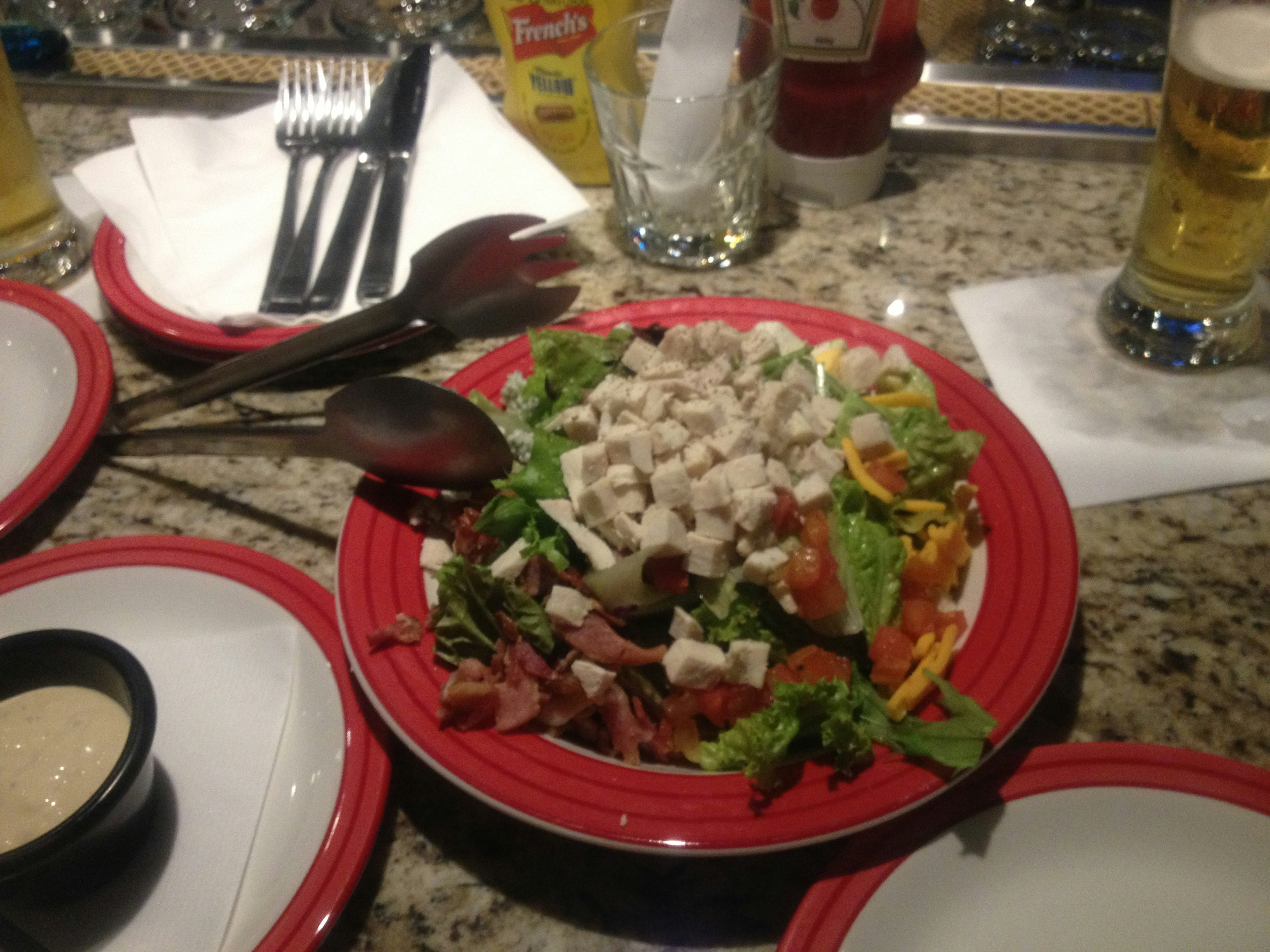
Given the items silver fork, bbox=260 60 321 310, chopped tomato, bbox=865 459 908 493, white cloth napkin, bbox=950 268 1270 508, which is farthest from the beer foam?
silver fork, bbox=260 60 321 310

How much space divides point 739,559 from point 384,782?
40cm

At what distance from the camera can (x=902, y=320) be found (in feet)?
4.78

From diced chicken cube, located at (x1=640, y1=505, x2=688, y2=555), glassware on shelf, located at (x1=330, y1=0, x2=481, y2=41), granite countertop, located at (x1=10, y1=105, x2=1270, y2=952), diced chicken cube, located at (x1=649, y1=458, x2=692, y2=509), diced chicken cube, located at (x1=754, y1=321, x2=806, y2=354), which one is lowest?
granite countertop, located at (x1=10, y1=105, x2=1270, y2=952)

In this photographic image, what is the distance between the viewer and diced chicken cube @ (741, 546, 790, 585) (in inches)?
36.1

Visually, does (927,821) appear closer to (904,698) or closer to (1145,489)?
(904,698)

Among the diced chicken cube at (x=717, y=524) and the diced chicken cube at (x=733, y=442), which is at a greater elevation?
the diced chicken cube at (x=733, y=442)

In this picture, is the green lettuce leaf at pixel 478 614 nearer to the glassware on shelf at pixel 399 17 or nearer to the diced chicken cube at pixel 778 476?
the diced chicken cube at pixel 778 476

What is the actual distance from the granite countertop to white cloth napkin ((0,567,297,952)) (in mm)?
123

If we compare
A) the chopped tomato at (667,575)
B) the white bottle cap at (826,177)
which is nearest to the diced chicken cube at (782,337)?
the chopped tomato at (667,575)

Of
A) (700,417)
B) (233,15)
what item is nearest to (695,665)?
(700,417)

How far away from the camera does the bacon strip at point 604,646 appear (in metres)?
0.89

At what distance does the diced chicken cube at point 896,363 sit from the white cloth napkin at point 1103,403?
0.70 ft

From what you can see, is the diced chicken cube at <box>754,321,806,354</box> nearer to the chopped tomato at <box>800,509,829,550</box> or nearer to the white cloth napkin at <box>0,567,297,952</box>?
the chopped tomato at <box>800,509,829,550</box>

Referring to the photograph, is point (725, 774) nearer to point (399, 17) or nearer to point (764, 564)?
point (764, 564)
